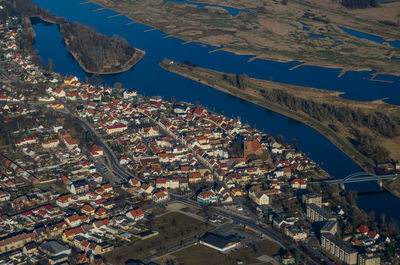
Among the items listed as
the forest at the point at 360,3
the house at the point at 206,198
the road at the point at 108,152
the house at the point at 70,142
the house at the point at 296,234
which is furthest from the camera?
the forest at the point at 360,3

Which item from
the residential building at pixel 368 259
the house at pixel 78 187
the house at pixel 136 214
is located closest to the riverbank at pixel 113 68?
the house at pixel 78 187

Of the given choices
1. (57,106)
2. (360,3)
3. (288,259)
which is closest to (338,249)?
(288,259)

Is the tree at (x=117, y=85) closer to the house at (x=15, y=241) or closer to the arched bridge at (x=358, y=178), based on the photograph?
the arched bridge at (x=358, y=178)

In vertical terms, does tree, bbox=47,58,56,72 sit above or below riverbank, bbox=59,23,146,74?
above

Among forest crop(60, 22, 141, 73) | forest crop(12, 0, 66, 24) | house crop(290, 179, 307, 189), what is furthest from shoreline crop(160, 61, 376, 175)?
forest crop(12, 0, 66, 24)

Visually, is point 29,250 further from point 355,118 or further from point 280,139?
point 355,118

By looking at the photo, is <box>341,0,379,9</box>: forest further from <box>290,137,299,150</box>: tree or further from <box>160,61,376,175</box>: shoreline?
<box>290,137,299,150</box>: tree
